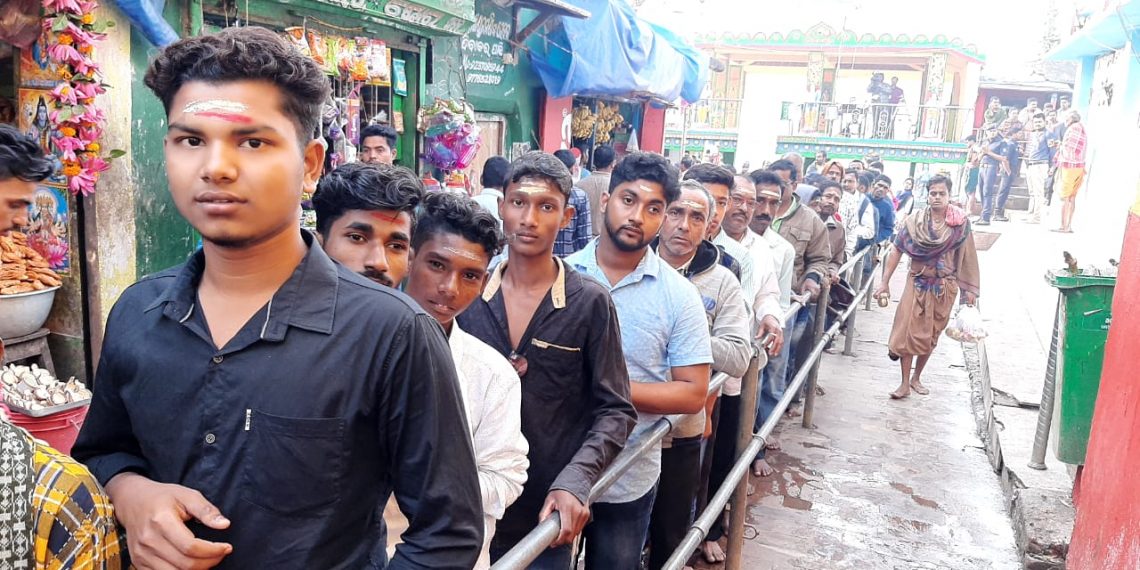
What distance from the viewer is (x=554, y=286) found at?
247cm

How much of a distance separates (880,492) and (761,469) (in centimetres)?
74

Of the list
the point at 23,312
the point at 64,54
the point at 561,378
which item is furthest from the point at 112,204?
the point at 561,378

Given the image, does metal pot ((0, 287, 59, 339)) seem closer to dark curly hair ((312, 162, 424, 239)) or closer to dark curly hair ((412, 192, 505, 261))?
dark curly hair ((312, 162, 424, 239))

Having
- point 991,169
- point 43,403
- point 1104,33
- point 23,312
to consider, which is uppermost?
point 1104,33

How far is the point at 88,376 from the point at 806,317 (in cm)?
486

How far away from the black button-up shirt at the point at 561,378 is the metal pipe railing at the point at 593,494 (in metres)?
0.10

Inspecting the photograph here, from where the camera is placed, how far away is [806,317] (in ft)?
20.6

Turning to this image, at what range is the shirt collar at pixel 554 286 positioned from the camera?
8.02 feet

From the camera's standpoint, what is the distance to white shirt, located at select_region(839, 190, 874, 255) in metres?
8.64

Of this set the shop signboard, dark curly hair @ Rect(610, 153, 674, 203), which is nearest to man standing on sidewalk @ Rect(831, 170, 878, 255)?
the shop signboard

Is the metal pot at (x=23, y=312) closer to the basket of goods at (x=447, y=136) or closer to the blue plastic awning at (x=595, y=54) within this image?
the basket of goods at (x=447, y=136)

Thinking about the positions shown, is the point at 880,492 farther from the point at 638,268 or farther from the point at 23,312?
the point at 23,312

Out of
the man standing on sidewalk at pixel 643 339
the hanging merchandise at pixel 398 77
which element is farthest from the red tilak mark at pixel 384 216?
the hanging merchandise at pixel 398 77

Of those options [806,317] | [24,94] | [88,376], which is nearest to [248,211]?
[24,94]
